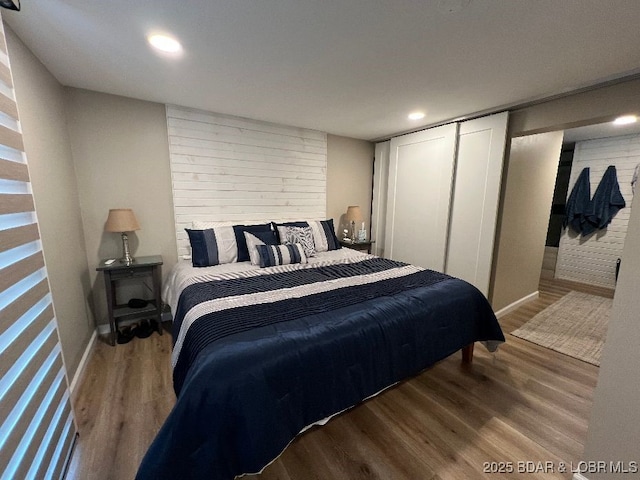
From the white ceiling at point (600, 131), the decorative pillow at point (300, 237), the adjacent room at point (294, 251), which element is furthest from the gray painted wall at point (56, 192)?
the white ceiling at point (600, 131)

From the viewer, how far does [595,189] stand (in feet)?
13.8

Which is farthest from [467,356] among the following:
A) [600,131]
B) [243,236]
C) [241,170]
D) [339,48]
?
[600,131]

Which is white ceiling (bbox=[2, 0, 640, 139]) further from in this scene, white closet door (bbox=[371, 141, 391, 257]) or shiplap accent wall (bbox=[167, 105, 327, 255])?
white closet door (bbox=[371, 141, 391, 257])

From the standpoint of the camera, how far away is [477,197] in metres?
2.90

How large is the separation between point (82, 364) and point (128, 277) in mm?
728

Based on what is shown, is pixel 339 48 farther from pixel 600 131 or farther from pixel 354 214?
pixel 600 131

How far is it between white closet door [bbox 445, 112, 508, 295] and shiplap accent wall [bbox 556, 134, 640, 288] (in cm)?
292

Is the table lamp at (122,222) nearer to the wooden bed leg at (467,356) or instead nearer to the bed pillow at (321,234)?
the bed pillow at (321,234)

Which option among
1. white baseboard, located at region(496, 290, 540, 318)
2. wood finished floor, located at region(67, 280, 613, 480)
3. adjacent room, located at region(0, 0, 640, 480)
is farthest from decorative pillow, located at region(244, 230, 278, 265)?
white baseboard, located at region(496, 290, 540, 318)

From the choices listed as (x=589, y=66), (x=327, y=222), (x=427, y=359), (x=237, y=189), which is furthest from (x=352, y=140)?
(x=427, y=359)

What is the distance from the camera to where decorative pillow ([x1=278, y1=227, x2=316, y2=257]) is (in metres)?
2.88

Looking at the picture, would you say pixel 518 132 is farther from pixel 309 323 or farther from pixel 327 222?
pixel 309 323

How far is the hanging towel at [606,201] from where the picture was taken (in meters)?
3.97

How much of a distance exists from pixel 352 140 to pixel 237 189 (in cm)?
197
